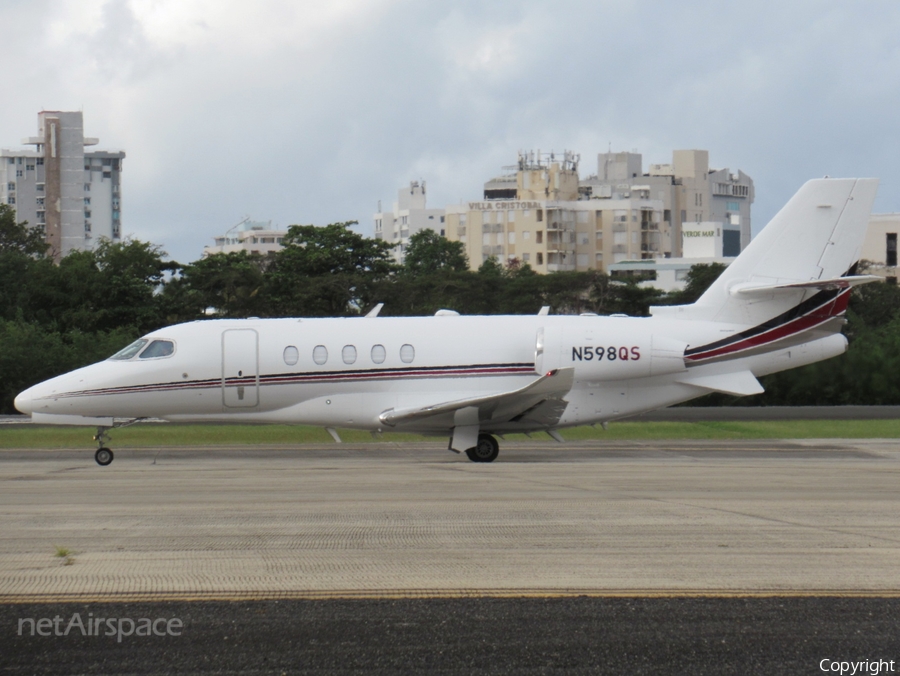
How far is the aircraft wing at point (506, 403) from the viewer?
21.1 m

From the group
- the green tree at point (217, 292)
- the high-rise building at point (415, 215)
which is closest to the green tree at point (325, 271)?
the green tree at point (217, 292)

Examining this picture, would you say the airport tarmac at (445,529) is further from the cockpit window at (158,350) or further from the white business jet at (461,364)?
the cockpit window at (158,350)

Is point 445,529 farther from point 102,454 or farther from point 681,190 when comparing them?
point 681,190

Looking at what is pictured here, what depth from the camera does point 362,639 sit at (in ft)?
25.9

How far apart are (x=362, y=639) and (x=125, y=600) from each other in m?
2.23

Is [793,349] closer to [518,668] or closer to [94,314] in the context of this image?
[518,668]

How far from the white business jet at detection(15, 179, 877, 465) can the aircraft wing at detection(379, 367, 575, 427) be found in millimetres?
51

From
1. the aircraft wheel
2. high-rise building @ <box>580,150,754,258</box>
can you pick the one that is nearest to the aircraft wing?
the aircraft wheel

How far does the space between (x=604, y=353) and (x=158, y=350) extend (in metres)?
8.71

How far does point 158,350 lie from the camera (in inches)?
900

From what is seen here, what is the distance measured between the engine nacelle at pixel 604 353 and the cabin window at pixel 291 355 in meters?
4.66

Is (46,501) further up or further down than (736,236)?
further down

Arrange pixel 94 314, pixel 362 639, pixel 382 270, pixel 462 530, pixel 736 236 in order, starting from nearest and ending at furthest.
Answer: pixel 362 639 < pixel 462 530 < pixel 94 314 < pixel 382 270 < pixel 736 236

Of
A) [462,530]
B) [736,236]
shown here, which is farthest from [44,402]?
[736,236]
